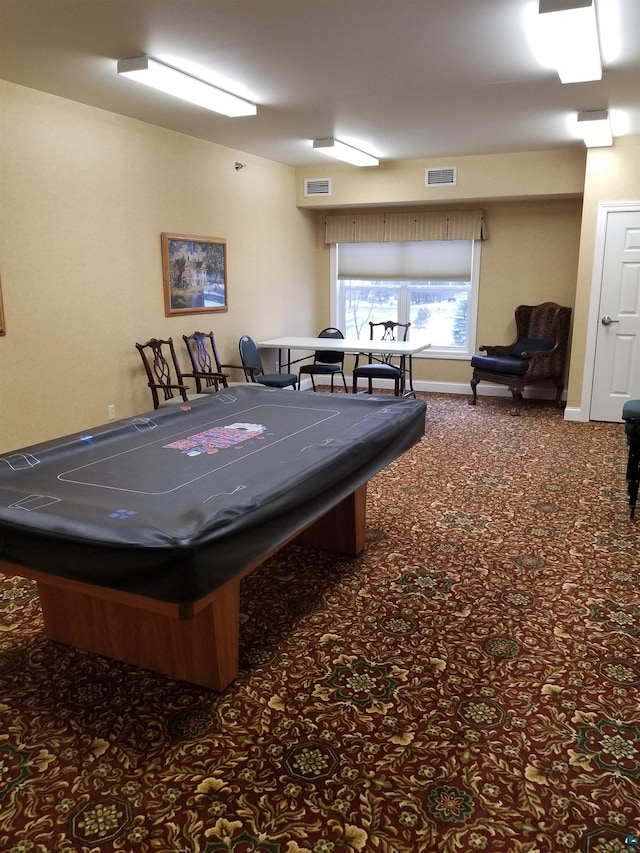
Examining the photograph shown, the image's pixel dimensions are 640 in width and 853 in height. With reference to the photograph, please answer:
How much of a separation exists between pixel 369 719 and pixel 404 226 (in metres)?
6.68

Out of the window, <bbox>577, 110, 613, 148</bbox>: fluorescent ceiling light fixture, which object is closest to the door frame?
<bbox>577, 110, 613, 148</bbox>: fluorescent ceiling light fixture

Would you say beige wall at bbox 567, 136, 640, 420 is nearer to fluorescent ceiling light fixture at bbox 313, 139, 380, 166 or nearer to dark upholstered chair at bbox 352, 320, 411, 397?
dark upholstered chair at bbox 352, 320, 411, 397

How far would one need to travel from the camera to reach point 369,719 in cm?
220

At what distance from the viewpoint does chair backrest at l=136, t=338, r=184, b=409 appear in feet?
17.6

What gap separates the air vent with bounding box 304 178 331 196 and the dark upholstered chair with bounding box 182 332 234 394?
2.59m

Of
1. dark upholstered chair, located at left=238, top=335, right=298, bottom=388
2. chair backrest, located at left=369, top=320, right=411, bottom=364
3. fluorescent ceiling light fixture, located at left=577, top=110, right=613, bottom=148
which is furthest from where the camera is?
chair backrest, located at left=369, top=320, right=411, bottom=364

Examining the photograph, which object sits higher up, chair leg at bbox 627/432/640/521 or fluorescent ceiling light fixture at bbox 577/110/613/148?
fluorescent ceiling light fixture at bbox 577/110/613/148

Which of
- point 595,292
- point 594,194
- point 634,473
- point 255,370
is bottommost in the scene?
point 634,473

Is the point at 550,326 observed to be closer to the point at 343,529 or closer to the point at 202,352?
the point at 202,352

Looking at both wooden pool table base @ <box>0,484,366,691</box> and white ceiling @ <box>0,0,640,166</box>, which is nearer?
wooden pool table base @ <box>0,484,366,691</box>

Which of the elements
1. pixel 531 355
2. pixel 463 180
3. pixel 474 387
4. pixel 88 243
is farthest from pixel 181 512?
pixel 463 180

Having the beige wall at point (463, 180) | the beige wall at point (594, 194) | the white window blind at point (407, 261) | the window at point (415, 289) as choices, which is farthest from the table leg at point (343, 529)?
the white window blind at point (407, 261)

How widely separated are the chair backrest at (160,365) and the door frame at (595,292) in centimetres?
401

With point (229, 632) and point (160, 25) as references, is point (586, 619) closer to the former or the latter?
point (229, 632)
